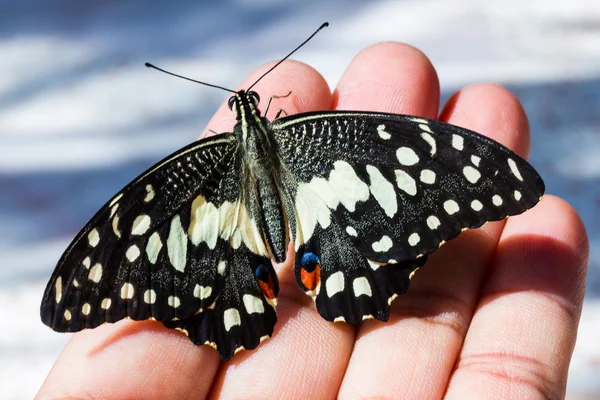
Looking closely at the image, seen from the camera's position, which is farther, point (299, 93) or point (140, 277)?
point (299, 93)

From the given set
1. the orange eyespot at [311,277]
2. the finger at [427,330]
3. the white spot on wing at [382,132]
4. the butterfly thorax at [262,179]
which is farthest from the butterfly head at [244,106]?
the finger at [427,330]

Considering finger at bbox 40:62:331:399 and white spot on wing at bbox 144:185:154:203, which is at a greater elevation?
white spot on wing at bbox 144:185:154:203

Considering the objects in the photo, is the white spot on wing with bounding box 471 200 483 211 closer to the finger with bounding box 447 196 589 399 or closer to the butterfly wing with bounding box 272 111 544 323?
the butterfly wing with bounding box 272 111 544 323

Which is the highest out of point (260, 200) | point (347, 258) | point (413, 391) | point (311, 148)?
point (311, 148)

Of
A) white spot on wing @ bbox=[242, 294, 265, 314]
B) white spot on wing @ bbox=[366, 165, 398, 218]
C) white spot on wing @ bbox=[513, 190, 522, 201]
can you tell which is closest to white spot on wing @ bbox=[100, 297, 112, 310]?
white spot on wing @ bbox=[242, 294, 265, 314]

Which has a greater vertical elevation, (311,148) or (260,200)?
(311,148)

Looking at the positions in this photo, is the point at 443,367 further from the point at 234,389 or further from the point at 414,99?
the point at 414,99

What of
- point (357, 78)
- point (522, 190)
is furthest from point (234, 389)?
point (357, 78)
